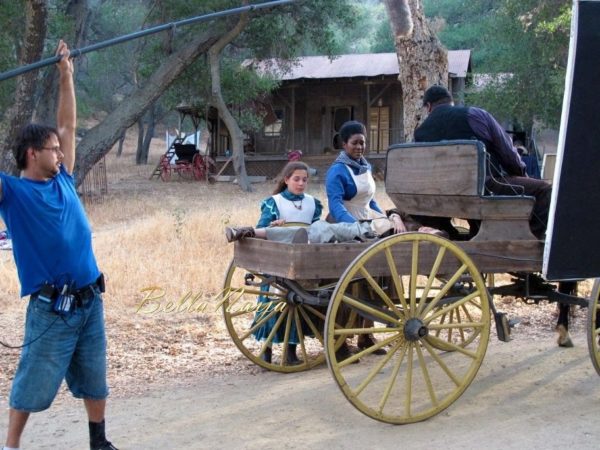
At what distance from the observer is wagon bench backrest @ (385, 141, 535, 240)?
16.4ft

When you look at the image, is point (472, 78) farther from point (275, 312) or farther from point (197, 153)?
point (275, 312)

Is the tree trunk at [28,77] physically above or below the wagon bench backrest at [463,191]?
above

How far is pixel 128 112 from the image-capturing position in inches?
→ 714

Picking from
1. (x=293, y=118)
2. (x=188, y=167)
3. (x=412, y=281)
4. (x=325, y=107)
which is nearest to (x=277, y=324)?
(x=412, y=281)

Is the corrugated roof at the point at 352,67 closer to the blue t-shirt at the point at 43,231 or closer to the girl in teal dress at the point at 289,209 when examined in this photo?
the girl in teal dress at the point at 289,209

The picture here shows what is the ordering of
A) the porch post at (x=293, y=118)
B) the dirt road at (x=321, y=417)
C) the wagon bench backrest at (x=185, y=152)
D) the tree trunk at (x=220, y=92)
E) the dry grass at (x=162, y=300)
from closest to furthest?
the dirt road at (x=321, y=417), the dry grass at (x=162, y=300), the tree trunk at (x=220, y=92), the porch post at (x=293, y=118), the wagon bench backrest at (x=185, y=152)

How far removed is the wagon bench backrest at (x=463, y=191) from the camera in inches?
197

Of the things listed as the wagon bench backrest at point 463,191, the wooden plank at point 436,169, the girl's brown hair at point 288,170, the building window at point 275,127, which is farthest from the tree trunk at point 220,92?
the wagon bench backrest at point 463,191

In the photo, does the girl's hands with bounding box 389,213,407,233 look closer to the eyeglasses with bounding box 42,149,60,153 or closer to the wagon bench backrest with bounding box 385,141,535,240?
the wagon bench backrest with bounding box 385,141,535,240

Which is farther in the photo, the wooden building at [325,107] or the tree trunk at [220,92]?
the wooden building at [325,107]

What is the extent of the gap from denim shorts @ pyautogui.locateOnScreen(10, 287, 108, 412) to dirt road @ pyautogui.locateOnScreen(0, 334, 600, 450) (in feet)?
2.28

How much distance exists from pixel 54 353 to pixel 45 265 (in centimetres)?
44

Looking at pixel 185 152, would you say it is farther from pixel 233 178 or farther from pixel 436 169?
pixel 436 169

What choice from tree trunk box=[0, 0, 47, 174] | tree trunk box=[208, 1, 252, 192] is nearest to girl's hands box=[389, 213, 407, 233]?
tree trunk box=[0, 0, 47, 174]
